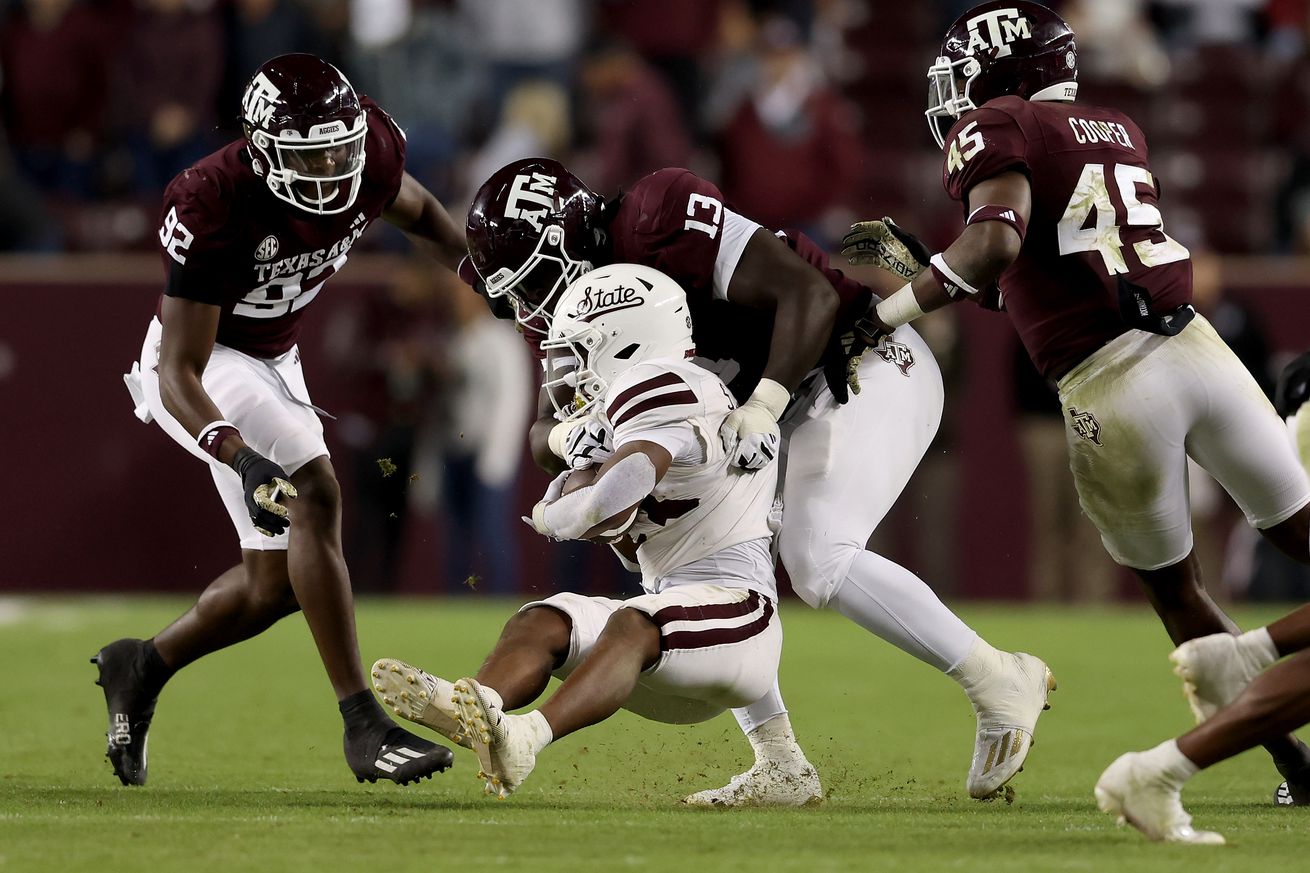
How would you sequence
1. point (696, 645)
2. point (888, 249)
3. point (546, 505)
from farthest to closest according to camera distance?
point (888, 249), point (546, 505), point (696, 645)

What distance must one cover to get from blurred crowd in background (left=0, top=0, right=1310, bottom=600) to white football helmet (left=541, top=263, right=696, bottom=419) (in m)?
6.43

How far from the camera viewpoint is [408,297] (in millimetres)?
11117

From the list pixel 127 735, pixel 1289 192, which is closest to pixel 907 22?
pixel 1289 192

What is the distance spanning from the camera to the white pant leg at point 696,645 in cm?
431

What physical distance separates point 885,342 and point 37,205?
7.72m

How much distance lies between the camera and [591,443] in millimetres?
4461

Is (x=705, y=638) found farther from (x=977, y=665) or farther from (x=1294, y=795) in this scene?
(x=1294, y=795)

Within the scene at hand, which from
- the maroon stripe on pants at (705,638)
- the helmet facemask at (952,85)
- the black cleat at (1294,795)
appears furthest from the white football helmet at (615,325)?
the black cleat at (1294,795)

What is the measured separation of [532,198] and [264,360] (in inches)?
45.8

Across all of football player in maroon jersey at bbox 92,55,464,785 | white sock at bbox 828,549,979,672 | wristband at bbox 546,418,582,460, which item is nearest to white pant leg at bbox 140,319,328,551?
football player in maroon jersey at bbox 92,55,464,785

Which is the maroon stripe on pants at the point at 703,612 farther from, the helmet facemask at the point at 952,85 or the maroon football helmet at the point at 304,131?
the maroon football helmet at the point at 304,131

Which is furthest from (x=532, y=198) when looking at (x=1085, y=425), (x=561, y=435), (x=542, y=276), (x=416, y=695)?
(x=1085, y=425)

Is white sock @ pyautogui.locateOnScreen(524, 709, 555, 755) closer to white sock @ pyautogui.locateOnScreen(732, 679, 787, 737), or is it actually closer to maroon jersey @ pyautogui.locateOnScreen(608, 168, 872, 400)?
white sock @ pyautogui.locateOnScreen(732, 679, 787, 737)

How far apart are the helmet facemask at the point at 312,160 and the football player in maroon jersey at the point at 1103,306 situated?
1.47 meters
